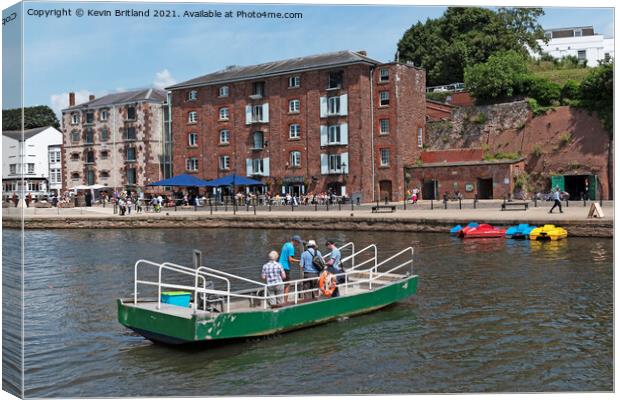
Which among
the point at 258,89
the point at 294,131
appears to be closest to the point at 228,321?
the point at 294,131

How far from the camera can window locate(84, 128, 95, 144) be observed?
69250mm

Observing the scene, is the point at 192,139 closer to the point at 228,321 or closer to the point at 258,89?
the point at 258,89

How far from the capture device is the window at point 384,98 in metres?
60.8

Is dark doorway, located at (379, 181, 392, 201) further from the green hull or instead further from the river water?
the green hull

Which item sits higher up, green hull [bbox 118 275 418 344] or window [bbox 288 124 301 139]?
window [bbox 288 124 301 139]

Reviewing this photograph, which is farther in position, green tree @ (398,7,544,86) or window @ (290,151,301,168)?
green tree @ (398,7,544,86)

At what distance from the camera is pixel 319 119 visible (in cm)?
6238

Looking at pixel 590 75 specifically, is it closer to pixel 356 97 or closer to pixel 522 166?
pixel 522 166

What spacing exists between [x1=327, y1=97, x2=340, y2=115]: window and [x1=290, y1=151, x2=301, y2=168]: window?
4.81 meters

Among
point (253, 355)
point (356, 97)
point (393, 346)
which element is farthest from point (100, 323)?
point (356, 97)

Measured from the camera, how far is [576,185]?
54.4 m

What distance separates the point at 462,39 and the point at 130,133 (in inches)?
1353

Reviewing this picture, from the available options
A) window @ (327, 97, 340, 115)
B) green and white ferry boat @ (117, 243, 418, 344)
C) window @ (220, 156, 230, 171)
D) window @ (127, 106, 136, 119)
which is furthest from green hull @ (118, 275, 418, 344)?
window @ (127, 106, 136, 119)

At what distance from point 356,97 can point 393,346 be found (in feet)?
152
